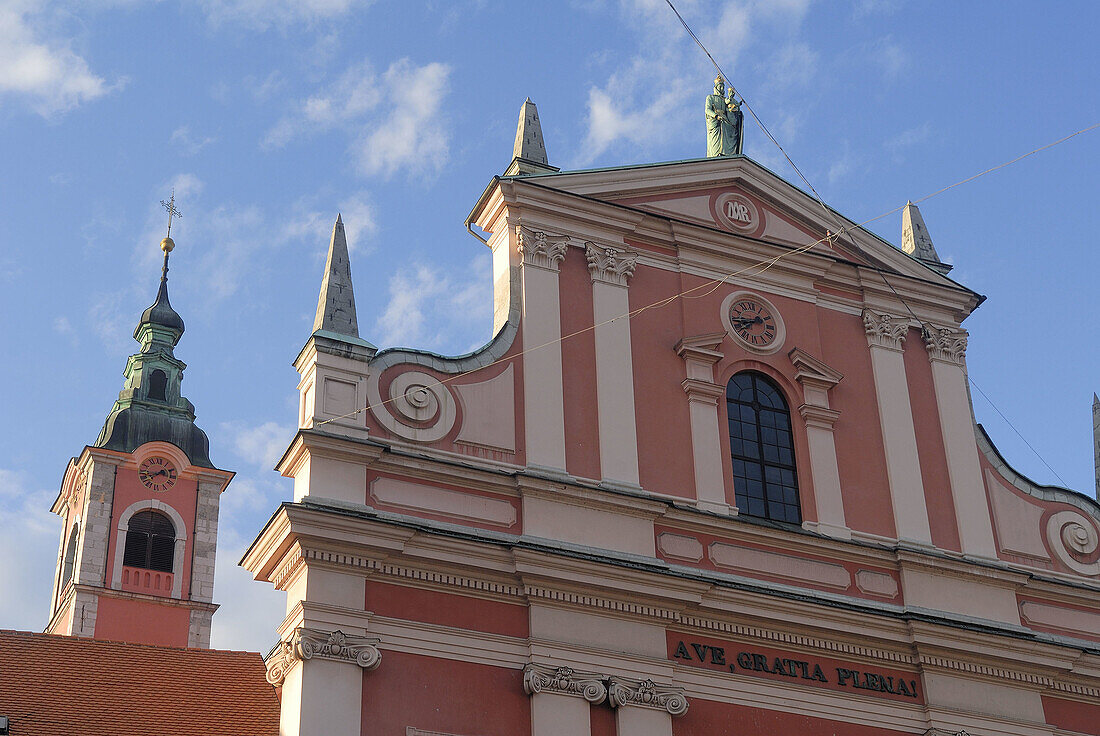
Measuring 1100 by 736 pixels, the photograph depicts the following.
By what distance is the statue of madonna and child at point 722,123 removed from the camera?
20.5 metres

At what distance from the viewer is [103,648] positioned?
16.1 metres

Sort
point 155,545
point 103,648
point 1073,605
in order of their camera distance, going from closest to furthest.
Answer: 1. point 103,648
2. point 1073,605
3. point 155,545

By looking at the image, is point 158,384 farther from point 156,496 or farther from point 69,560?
point 69,560

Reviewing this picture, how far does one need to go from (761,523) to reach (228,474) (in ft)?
65.9

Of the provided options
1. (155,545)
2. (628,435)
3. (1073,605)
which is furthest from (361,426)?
(155,545)

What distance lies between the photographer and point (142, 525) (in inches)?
1318

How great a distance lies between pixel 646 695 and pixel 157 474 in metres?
21.5

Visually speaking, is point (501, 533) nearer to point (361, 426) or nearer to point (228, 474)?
point (361, 426)

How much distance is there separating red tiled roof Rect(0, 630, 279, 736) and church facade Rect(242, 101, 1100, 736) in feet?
2.79

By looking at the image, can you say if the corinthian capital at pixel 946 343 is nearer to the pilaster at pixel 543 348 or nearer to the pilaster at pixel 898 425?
the pilaster at pixel 898 425

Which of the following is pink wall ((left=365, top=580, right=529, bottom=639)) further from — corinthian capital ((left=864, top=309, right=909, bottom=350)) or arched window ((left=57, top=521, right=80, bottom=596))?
arched window ((left=57, top=521, right=80, bottom=596))

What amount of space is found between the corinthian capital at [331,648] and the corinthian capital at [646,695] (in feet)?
8.08

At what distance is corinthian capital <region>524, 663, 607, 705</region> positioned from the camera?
14.8 m

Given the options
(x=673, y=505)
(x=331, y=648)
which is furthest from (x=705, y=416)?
(x=331, y=648)
